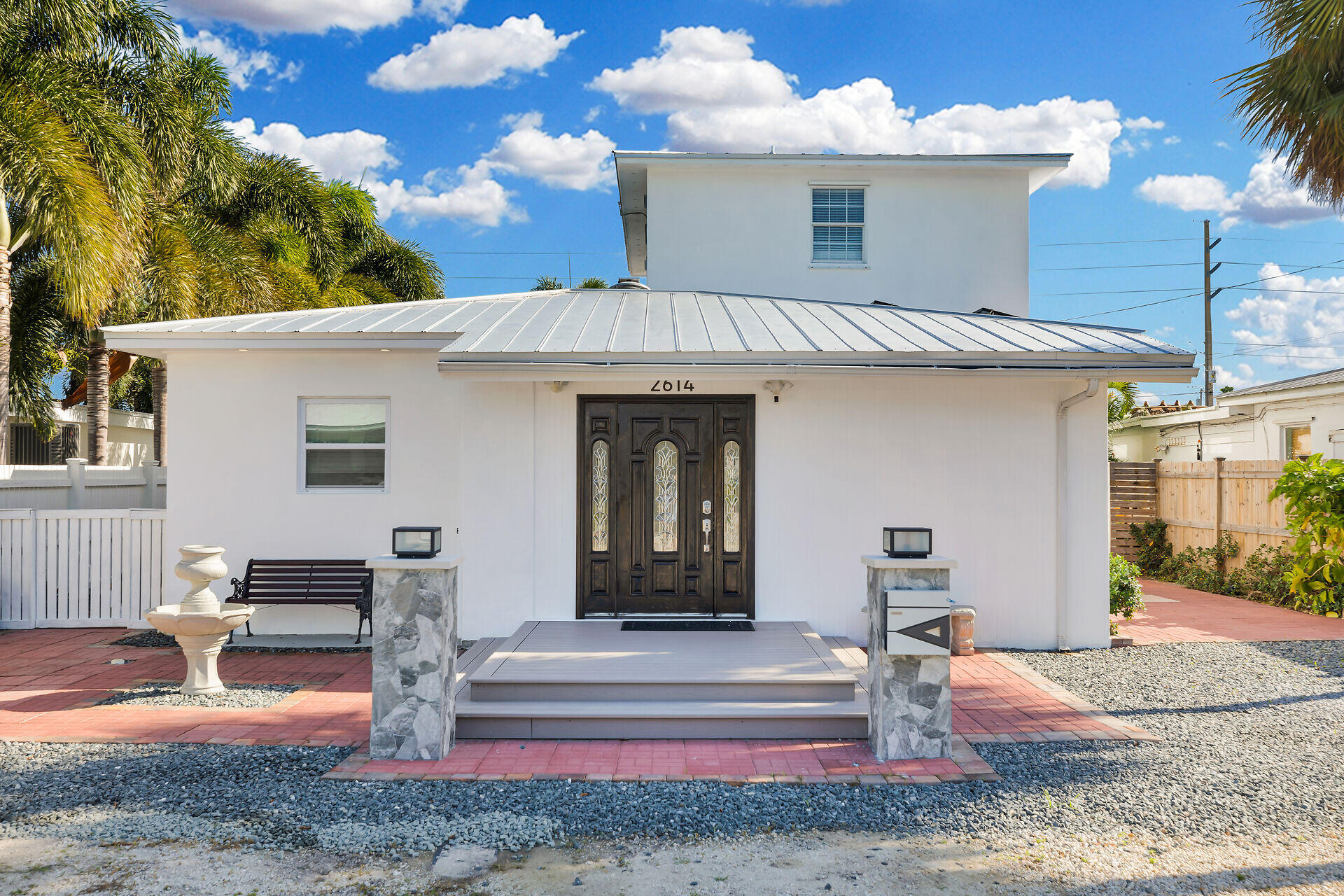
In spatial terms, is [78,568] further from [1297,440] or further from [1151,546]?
[1297,440]

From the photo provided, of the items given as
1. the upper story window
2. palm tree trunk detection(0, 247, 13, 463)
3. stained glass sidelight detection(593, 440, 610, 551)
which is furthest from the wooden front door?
palm tree trunk detection(0, 247, 13, 463)

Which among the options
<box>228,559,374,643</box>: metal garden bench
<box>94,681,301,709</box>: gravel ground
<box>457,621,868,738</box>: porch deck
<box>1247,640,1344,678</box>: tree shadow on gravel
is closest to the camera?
<box>457,621,868,738</box>: porch deck

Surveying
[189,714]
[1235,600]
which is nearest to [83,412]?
[189,714]

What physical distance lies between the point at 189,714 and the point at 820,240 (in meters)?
9.98

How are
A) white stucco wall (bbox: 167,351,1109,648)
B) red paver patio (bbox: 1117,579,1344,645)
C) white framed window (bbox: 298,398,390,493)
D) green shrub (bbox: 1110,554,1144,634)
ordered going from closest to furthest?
white stucco wall (bbox: 167,351,1109,648) → white framed window (bbox: 298,398,390,493) → red paver patio (bbox: 1117,579,1344,645) → green shrub (bbox: 1110,554,1144,634)

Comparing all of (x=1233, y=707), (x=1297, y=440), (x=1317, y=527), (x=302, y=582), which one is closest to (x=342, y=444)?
(x=302, y=582)

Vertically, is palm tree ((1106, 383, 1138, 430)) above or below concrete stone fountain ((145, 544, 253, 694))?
above

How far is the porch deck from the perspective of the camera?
236 inches

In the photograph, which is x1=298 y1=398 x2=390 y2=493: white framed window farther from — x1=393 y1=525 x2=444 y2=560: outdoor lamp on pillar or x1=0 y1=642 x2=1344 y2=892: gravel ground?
x1=0 y1=642 x2=1344 y2=892: gravel ground

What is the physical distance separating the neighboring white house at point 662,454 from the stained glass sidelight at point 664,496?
2 centimetres

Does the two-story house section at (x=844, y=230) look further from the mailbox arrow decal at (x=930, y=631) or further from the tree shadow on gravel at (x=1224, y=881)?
the tree shadow on gravel at (x=1224, y=881)

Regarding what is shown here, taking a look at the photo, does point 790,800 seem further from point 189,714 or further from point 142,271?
point 142,271

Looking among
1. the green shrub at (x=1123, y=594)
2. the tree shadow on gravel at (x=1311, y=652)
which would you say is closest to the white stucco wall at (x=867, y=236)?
the green shrub at (x=1123, y=594)

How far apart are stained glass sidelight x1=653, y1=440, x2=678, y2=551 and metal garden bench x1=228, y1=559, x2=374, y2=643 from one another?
3.15m
